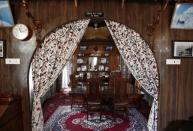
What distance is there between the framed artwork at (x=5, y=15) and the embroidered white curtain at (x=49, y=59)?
66 cm

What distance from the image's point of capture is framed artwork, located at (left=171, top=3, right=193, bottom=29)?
11.9ft

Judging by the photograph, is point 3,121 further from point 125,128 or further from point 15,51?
point 125,128

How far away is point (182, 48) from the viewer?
156 inches

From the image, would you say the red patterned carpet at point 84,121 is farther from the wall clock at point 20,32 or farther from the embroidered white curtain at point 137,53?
the wall clock at point 20,32

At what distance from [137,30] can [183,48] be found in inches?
36.2

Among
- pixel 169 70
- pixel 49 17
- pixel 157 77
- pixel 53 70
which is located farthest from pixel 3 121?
pixel 169 70

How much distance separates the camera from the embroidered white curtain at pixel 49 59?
3.82 meters

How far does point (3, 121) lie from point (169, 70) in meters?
2.94

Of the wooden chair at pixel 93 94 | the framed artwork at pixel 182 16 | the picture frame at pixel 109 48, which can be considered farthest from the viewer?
the picture frame at pixel 109 48

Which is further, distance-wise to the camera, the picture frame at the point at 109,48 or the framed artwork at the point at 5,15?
the picture frame at the point at 109,48

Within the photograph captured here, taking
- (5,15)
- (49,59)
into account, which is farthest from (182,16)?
(5,15)

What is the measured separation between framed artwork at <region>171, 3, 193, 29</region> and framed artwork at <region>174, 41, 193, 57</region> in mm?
289

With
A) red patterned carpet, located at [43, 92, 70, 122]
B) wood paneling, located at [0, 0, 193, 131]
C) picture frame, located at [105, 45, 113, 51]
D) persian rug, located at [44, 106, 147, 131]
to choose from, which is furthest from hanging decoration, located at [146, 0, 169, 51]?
picture frame, located at [105, 45, 113, 51]

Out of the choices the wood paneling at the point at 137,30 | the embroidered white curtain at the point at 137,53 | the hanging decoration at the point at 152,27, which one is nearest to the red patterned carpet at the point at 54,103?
the wood paneling at the point at 137,30
